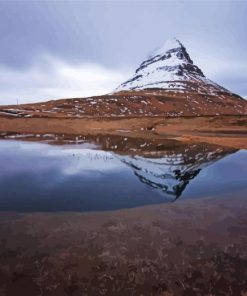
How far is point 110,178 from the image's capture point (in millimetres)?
12938

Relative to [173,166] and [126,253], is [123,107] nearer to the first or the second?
[173,166]

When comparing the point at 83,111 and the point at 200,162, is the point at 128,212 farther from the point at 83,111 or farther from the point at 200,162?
the point at 83,111

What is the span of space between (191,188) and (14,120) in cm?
4012

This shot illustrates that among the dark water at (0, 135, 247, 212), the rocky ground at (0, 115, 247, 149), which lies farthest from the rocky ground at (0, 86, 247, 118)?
the dark water at (0, 135, 247, 212)

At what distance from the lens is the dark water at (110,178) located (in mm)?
9750

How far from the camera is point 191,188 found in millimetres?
11586

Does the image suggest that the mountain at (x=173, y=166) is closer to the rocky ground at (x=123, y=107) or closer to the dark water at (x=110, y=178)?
the dark water at (x=110, y=178)

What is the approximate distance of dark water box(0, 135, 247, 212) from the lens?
975 centimetres

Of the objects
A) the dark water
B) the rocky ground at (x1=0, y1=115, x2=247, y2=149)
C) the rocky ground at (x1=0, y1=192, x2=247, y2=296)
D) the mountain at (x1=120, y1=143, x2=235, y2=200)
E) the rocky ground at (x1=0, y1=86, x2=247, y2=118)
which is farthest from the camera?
the rocky ground at (x1=0, y1=86, x2=247, y2=118)

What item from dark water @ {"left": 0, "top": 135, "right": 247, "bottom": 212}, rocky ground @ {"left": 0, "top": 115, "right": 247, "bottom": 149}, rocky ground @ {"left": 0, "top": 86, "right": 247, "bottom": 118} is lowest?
dark water @ {"left": 0, "top": 135, "right": 247, "bottom": 212}

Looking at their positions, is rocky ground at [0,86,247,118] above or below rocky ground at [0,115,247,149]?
above

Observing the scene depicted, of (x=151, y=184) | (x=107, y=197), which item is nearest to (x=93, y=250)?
(x=107, y=197)

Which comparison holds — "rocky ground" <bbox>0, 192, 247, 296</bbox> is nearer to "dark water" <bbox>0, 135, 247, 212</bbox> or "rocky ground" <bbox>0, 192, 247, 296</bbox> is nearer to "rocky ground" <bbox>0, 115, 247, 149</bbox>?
"dark water" <bbox>0, 135, 247, 212</bbox>

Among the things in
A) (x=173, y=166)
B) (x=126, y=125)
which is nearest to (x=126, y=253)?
(x=173, y=166)
